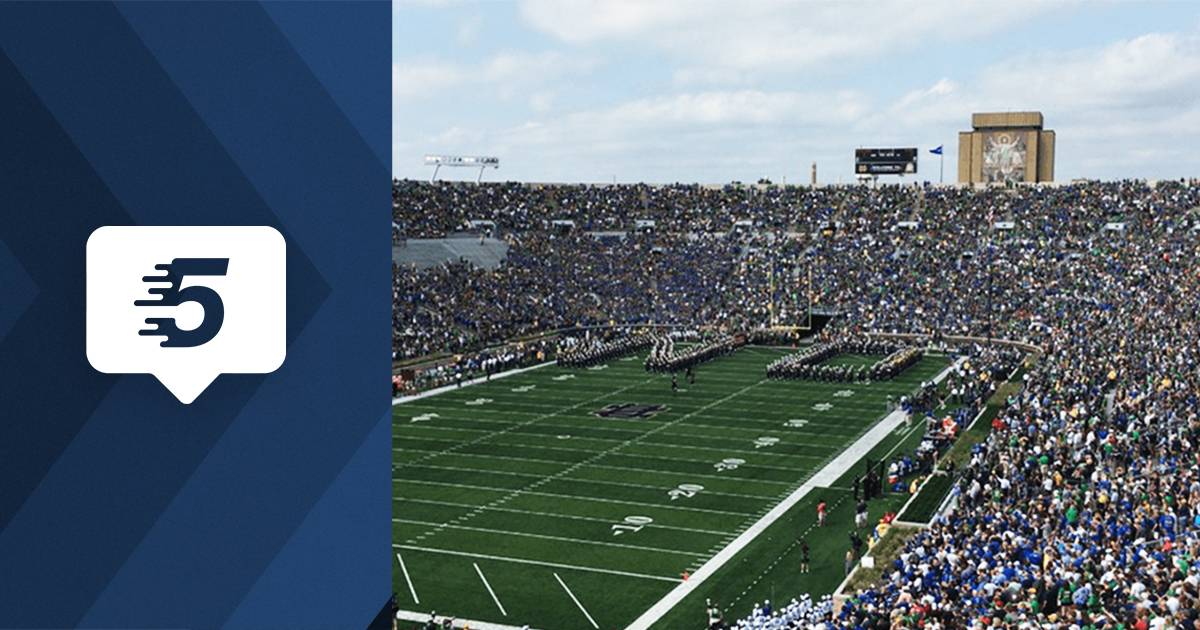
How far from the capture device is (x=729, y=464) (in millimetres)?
22688

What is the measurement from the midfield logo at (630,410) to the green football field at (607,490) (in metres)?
0.07

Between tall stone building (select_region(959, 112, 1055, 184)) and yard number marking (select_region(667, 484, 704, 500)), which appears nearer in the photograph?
yard number marking (select_region(667, 484, 704, 500))

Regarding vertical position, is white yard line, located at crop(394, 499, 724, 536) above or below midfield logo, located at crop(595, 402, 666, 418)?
below

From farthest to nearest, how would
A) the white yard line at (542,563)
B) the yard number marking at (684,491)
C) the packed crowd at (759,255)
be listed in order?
the packed crowd at (759,255) < the yard number marking at (684,491) < the white yard line at (542,563)

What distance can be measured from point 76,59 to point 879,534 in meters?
13.6

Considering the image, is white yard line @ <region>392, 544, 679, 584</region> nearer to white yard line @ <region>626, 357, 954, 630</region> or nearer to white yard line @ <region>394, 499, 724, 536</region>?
white yard line @ <region>626, 357, 954, 630</region>

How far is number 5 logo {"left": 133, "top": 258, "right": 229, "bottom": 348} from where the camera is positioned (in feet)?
18.8

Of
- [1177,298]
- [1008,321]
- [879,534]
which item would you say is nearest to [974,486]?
[879,534]

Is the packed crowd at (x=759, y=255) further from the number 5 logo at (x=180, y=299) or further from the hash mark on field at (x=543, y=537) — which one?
Result: the number 5 logo at (x=180, y=299)

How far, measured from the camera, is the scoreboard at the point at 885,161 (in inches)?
2721

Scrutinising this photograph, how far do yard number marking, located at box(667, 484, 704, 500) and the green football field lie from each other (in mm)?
74

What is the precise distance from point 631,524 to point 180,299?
44.5ft

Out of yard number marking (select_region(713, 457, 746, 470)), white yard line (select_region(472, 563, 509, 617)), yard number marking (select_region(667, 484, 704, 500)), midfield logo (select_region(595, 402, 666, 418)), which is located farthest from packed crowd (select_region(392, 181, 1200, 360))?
white yard line (select_region(472, 563, 509, 617))

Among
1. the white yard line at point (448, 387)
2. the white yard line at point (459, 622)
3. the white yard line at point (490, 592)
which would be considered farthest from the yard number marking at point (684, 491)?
the white yard line at point (448, 387)
